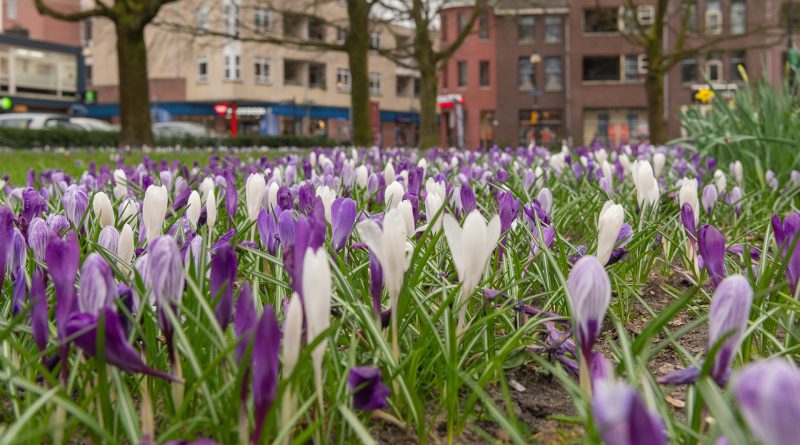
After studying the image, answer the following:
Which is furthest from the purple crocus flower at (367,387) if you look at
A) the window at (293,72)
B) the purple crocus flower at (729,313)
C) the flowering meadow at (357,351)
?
the window at (293,72)

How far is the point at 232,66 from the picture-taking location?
4991cm

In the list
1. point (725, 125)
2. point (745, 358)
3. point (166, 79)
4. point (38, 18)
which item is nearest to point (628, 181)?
point (725, 125)

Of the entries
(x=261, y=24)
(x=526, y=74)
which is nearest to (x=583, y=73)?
(x=526, y=74)

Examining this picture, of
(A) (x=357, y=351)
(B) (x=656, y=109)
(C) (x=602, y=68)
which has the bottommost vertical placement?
(A) (x=357, y=351)

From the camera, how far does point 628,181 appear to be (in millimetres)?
4676

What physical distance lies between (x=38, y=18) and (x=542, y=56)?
37392 millimetres

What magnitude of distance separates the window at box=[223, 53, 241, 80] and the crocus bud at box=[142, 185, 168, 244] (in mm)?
49788

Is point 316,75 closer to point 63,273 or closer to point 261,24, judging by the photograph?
point 261,24

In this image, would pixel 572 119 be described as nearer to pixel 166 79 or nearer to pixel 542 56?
pixel 542 56

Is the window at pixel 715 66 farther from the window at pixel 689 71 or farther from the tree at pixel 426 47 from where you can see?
the tree at pixel 426 47

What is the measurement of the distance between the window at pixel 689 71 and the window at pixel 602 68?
4.13 metres

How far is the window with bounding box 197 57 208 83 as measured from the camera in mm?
50875

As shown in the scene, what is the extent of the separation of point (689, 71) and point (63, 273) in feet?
176

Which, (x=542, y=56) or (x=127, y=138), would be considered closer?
(x=127, y=138)
